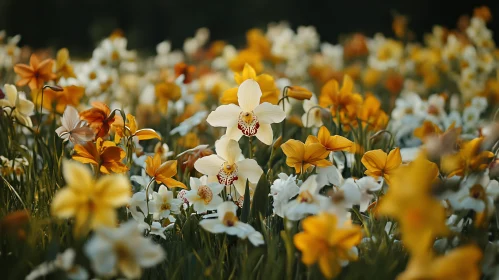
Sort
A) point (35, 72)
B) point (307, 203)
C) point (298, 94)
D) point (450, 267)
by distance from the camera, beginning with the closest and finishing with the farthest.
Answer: point (450, 267)
point (307, 203)
point (298, 94)
point (35, 72)

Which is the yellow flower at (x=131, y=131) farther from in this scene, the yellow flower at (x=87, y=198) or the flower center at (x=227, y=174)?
the yellow flower at (x=87, y=198)

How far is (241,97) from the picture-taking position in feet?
4.82

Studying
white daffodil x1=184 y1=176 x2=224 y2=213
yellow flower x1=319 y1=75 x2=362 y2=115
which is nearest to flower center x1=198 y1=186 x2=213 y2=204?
white daffodil x1=184 y1=176 x2=224 y2=213

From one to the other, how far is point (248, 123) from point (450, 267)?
30.2 inches

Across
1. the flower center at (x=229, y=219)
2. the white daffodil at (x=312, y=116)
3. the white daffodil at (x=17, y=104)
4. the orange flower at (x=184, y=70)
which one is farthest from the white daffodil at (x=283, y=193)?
the orange flower at (x=184, y=70)

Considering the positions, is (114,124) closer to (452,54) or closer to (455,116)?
(455,116)

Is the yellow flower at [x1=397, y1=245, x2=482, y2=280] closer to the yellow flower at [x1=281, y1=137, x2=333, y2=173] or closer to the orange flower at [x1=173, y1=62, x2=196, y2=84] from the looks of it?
the yellow flower at [x1=281, y1=137, x2=333, y2=173]

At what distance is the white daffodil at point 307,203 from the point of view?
117 centimetres

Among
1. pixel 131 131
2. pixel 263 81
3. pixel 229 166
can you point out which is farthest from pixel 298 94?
pixel 131 131

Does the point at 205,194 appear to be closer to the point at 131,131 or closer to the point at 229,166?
the point at 229,166

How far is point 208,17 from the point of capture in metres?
10.6

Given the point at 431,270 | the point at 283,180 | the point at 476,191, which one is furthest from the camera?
the point at 283,180

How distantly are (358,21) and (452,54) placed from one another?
6.79 m

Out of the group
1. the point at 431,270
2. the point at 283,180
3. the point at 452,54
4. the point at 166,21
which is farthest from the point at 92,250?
the point at 166,21
